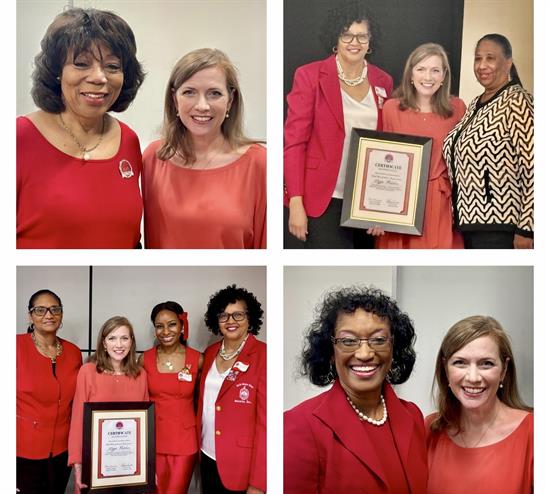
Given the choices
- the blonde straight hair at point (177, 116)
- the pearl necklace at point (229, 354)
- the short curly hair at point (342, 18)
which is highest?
the short curly hair at point (342, 18)

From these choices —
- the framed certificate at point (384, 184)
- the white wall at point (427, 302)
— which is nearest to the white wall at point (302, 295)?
the white wall at point (427, 302)

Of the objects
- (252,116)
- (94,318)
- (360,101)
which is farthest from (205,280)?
(360,101)

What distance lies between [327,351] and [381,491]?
1.04 feet

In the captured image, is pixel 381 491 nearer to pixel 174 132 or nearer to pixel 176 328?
pixel 176 328

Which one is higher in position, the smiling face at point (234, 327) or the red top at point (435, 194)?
the red top at point (435, 194)

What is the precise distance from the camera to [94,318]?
169 centimetres

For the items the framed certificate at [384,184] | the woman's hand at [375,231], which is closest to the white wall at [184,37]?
the framed certificate at [384,184]

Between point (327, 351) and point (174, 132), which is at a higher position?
point (174, 132)

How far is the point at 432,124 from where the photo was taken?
5.71 feet

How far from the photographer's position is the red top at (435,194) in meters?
1.74

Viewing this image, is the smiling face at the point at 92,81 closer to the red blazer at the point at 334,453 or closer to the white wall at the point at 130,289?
the white wall at the point at 130,289

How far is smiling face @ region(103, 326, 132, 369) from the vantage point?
5.55 feet

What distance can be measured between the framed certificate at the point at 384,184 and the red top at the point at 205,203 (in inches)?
7.8

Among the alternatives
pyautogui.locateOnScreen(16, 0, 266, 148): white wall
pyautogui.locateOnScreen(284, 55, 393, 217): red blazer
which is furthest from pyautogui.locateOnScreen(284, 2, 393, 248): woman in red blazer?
pyautogui.locateOnScreen(16, 0, 266, 148): white wall
